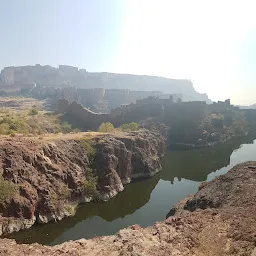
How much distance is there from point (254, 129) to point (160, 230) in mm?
150488

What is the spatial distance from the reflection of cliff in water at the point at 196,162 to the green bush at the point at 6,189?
35.8 meters

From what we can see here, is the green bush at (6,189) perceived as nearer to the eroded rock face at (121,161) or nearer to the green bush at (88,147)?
the eroded rock face at (121,161)

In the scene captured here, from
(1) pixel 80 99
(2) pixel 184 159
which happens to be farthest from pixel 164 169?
(1) pixel 80 99

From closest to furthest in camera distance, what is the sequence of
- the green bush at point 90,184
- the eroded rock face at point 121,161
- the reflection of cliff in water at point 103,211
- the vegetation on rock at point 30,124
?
the reflection of cliff in water at point 103,211
the green bush at point 90,184
the eroded rock face at point 121,161
the vegetation on rock at point 30,124

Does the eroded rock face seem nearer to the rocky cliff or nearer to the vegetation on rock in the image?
the rocky cliff

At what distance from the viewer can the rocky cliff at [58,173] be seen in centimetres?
3294

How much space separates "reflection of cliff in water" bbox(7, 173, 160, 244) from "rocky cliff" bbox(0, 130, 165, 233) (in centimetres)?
92

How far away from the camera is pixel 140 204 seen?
45.8m

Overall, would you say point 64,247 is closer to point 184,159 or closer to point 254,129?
point 184,159

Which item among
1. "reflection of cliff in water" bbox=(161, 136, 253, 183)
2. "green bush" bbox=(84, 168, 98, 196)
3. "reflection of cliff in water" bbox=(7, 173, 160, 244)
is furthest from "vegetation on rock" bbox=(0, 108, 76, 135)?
"reflection of cliff in water" bbox=(161, 136, 253, 183)

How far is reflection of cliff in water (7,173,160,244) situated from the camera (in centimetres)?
3119


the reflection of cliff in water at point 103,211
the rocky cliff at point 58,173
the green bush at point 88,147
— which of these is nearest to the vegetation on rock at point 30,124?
the green bush at point 88,147

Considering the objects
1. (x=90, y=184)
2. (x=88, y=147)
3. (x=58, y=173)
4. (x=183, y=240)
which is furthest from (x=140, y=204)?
(x=183, y=240)

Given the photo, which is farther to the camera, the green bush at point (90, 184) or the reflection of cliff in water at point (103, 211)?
the green bush at point (90, 184)
